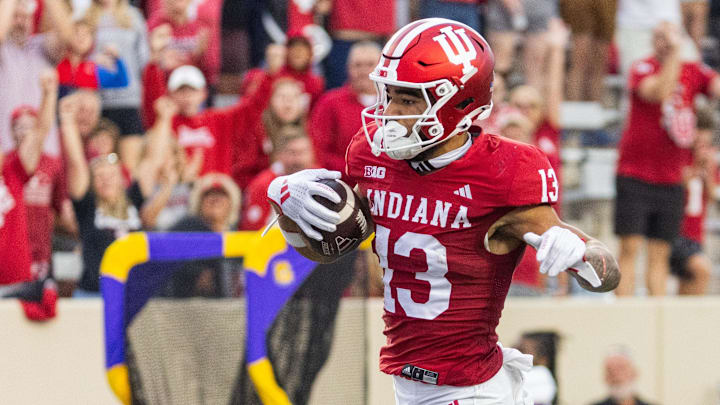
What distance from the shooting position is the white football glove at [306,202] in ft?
11.9

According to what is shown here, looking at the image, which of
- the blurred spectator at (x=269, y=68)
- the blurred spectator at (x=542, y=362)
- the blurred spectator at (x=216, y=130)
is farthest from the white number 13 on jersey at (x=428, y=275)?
the blurred spectator at (x=269, y=68)

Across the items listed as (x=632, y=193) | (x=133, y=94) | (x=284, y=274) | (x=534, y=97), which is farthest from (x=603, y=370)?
(x=133, y=94)

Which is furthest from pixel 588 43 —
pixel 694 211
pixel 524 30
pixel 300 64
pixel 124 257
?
pixel 124 257

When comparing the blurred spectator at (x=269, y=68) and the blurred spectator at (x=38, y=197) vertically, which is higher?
the blurred spectator at (x=269, y=68)

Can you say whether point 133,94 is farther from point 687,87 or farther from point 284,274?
point 687,87

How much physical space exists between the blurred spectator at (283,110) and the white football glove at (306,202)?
11.7ft

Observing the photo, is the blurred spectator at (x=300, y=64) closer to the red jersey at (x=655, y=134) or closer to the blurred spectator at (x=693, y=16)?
the red jersey at (x=655, y=134)

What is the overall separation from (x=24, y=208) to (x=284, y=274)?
222cm

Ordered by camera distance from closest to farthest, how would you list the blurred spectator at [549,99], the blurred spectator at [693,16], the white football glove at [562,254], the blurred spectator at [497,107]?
the white football glove at [562,254], the blurred spectator at [497,107], the blurred spectator at [549,99], the blurred spectator at [693,16]

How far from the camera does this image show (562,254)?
3.22 metres

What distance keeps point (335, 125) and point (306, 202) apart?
369 centimetres

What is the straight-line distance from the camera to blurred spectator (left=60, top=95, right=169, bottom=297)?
21.8 ft

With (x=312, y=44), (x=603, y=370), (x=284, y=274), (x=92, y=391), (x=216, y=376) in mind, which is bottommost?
(x=603, y=370)

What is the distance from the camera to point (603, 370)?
6.81 metres
